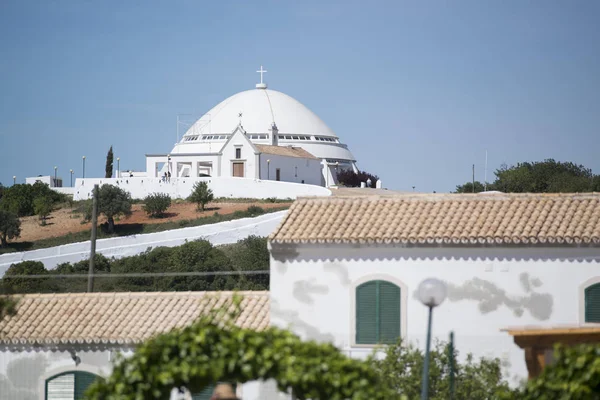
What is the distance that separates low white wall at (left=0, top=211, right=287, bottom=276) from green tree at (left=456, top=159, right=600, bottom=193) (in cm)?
1673

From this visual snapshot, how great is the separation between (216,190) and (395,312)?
5475cm

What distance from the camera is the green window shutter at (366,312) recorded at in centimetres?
1647

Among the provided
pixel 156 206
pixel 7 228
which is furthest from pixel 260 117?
pixel 7 228

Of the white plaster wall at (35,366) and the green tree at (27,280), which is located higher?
the green tree at (27,280)

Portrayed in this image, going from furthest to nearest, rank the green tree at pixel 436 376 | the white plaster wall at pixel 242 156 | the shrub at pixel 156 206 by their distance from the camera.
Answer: the white plaster wall at pixel 242 156 → the shrub at pixel 156 206 → the green tree at pixel 436 376

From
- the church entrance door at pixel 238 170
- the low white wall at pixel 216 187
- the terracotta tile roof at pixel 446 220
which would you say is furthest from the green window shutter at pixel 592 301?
the church entrance door at pixel 238 170

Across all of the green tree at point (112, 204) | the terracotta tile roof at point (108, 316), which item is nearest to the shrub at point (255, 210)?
the green tree at point (112, 204)

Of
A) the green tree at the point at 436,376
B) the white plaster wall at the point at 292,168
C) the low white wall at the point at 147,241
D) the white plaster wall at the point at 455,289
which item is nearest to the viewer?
the green tree at the point at 436,376

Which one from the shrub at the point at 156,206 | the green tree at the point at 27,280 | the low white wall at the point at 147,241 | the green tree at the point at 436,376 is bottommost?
the green tree at the point at 436,376

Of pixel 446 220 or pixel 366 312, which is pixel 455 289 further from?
pixel 366 312

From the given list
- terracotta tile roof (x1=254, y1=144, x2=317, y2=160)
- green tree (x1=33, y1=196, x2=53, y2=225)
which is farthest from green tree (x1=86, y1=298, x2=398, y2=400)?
terracotta tile roof (x1=254, y1=144, x2=317, y2=160)

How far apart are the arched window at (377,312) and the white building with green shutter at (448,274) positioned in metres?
0.02

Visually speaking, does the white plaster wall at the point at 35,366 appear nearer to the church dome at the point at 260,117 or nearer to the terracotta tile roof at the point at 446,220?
the terracotta tile roof at the point at 446,220

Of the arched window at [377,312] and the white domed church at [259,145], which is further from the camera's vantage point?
the white domed church at [259,145]
